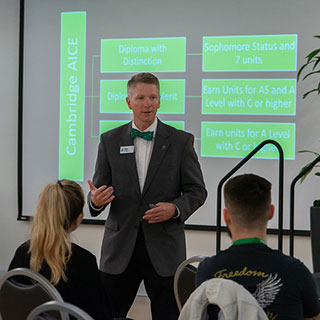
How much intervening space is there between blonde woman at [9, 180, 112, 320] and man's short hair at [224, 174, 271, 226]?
25.6 inches

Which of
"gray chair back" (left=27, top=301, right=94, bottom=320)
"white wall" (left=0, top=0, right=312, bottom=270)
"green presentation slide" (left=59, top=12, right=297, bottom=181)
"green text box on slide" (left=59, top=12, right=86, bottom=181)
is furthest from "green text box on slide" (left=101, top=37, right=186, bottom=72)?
"gray chair back" (left=27, top=301, right=94, bottom=320)

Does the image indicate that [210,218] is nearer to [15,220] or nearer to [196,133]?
[196,133]

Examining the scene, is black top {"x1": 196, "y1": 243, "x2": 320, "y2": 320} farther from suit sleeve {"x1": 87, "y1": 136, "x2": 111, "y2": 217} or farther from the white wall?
the white wall

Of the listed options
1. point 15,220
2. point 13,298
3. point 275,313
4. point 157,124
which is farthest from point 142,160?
point 15,220

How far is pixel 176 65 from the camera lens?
4.88 metres

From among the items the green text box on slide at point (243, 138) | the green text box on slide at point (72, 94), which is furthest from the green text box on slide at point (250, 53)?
the green text box on slide at point (72, 94)

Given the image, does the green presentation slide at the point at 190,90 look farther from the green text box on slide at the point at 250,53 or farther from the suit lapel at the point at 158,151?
the suit lapel at the point at 158,151

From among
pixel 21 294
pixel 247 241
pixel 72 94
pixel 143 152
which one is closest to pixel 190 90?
pixel 72 94

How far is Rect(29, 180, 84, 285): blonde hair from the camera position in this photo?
2.13 meters

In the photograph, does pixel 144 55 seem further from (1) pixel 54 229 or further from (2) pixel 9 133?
(1) pixel 54 229

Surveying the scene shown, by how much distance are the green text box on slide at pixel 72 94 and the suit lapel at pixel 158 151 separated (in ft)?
7.51

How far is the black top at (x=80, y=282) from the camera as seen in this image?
2.13 metres

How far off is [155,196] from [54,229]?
2.65 ft

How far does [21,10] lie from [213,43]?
176cm
